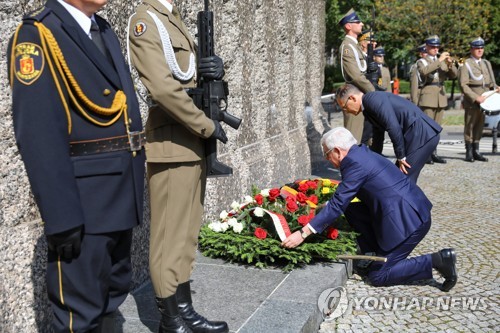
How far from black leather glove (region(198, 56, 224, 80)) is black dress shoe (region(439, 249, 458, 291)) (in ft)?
7.85

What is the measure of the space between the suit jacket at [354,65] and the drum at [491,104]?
12.9ft

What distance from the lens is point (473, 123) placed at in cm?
1166

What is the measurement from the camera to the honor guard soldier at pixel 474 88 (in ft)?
37.3

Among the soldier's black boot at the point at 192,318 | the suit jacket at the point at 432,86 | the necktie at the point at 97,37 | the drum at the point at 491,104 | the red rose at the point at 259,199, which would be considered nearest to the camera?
the necktie at the point at 97,37

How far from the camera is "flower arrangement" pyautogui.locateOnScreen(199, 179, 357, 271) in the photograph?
4953mm

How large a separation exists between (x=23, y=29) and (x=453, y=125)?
18699 mm

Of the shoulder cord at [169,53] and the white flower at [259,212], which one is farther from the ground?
the shoulder cord at [169,53]

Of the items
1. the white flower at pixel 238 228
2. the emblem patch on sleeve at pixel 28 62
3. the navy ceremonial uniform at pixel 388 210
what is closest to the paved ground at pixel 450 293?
the navy ceremonial uniform at pixel 388 210

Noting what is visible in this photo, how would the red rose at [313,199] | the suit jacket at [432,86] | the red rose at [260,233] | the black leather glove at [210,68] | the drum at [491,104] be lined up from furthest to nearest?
the suit jacket at [432,86] → the drum at [491,104] → the red rose at [313,199] → the red rose at [260,233] → the black leather glove at [210,68]

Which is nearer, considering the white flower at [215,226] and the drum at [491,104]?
the white flower at [215,226]

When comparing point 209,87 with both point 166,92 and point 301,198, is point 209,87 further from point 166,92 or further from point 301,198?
point 301,198

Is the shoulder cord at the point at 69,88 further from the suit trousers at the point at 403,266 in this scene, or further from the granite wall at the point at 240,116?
the suit trousers at the point at 403,266

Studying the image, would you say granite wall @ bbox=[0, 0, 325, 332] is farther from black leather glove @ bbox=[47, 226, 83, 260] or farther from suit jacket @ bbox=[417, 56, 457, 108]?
suit jacket @ bbox=[417, 56, 457, 108]

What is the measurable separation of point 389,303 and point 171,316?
182 centimetres
